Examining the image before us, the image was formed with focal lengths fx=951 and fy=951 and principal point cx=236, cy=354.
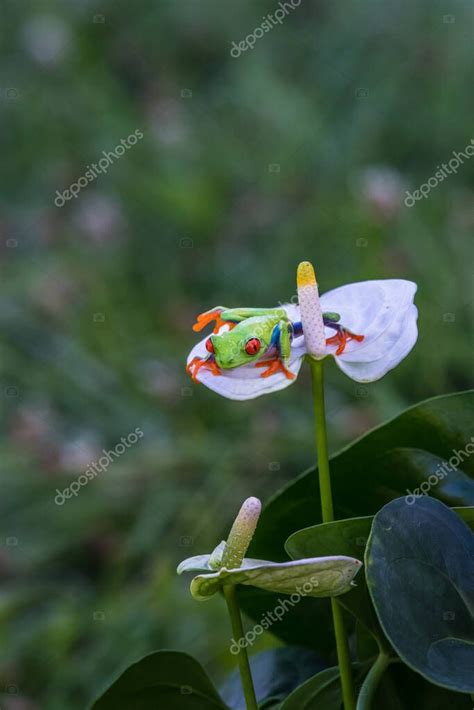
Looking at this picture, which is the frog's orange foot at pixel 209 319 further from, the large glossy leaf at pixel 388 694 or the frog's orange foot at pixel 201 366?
the large glossy leaf at pixel 388 694

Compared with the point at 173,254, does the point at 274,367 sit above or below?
below

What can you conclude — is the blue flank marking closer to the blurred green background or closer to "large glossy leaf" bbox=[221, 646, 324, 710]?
"large glossy leaf" bbox=[221, 646, 324, 710]

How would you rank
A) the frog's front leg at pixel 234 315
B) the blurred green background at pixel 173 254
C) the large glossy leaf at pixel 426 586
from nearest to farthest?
the large glossy leaf at pixel 426 586, the frog's front leg at pixel 234 315, the blurred green background at pixel 173 254

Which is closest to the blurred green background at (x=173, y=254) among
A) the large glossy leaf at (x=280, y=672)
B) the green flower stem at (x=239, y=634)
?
the large glossy leaf at (x=280, y=672)

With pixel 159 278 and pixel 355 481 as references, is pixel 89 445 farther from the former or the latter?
pixel 355 481

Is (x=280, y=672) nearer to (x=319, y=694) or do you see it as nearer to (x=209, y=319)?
(x=319, y=694)

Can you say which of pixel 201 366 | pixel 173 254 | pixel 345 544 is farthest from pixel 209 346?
pixel 173 254
